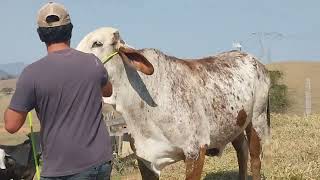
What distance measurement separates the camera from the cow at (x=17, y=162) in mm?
8477

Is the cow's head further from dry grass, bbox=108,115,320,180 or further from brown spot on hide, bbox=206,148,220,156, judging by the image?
dry grass, bbox=108,115,320,180

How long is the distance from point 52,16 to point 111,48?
251 centimetres

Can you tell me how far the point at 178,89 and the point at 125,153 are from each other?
259 inches

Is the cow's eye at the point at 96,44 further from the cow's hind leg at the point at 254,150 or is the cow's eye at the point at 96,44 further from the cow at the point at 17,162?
the cow's hind leg at the point at 254,150

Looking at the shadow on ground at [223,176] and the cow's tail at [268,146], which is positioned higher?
the cow's tail at [268,146]

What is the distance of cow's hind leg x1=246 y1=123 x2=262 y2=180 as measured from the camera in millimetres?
8477

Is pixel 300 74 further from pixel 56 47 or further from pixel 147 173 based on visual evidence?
pixel 56 47

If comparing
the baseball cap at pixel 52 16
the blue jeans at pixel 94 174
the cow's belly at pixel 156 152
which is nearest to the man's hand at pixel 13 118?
the blue jeans at pixel 94 174

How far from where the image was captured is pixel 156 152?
6.60 meters

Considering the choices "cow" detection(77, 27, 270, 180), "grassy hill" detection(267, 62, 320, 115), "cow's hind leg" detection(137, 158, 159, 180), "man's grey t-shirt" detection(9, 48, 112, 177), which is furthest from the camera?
"grassy hill" detection(267, 62, 320, 115)

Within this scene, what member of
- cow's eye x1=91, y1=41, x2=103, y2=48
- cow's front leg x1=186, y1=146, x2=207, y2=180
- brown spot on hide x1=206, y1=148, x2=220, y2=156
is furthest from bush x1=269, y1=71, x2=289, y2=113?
cow's eye x1=91, y1=41, x2=103, y2=48

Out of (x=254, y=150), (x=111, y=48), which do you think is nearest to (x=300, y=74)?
(x=254, y=150)

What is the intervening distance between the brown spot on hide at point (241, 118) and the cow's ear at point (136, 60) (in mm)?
1870

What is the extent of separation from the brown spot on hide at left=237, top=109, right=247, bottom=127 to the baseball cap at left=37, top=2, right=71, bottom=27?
4.23 metres
